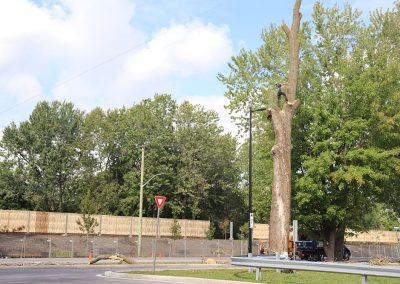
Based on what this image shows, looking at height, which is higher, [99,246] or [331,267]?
[331,267]

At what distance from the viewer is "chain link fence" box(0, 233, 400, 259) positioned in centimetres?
3442

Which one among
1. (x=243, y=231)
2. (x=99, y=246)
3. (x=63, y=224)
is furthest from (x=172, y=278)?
(x=243, y=231)

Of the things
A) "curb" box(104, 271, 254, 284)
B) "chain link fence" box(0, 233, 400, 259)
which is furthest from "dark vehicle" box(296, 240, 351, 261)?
"curb" box(104, 271, 254, 284)

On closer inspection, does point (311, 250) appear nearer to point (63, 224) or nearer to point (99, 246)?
point (99, 246)

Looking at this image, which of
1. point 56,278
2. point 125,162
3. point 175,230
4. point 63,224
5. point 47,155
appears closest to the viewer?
point 56,278

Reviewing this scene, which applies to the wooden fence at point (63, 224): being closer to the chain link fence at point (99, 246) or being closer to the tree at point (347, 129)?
the chain link fence at point (99, 246)

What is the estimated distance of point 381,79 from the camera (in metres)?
32.9

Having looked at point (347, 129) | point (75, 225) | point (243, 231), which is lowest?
point (243, 231)

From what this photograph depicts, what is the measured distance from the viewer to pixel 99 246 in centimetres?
3872

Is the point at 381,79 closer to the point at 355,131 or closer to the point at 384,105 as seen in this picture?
the point at 384,105

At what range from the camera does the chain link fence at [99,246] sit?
1355 inches

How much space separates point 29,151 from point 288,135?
162ft

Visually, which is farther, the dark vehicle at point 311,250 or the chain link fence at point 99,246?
the dark vehicle at point 311,250

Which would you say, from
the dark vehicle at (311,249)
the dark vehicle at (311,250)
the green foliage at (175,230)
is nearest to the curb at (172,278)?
the dark vehicle at (311,250)
